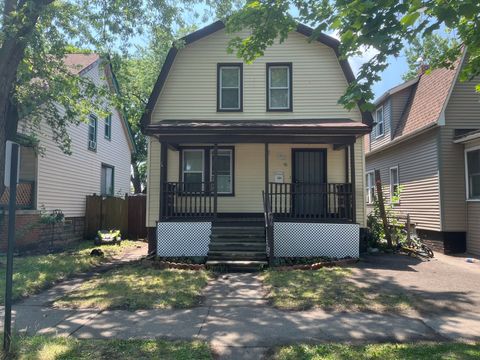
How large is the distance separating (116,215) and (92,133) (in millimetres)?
3981

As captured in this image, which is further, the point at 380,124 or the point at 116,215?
the point at 380,124

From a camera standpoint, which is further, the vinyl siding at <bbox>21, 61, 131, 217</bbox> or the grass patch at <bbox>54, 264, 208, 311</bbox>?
the vinyl siding at <bbox>21, 61, 131, 217</bbox>

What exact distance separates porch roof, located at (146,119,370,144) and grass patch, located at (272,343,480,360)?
740 cm

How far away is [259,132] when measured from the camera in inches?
454

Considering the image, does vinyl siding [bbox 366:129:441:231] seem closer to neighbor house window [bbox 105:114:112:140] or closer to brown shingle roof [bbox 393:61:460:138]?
brown shingle roof [bbox 393:61:460:138]

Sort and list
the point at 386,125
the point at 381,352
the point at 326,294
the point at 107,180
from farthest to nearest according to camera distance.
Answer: the point at 107,180 → the point at 386,125 → the point at 326,294 → the point at 381,352

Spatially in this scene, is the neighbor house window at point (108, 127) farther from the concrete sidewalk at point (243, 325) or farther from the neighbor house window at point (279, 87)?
the concrete sidewalk at point (243, 325)

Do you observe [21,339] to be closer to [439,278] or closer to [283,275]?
[283,275]

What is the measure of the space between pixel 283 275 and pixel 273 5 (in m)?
5.73

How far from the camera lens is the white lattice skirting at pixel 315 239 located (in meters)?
11.2

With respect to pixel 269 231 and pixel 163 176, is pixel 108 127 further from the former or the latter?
pixel 269 231

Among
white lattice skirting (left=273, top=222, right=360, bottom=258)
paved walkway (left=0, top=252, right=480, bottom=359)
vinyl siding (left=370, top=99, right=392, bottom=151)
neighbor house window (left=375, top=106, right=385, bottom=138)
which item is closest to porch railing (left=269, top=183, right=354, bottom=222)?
white lattice skirting (left=273, top=222, right=360, bottom=258)

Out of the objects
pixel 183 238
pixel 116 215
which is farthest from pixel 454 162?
pixel 116 215

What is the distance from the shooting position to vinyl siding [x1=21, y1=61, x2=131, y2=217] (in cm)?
1412
